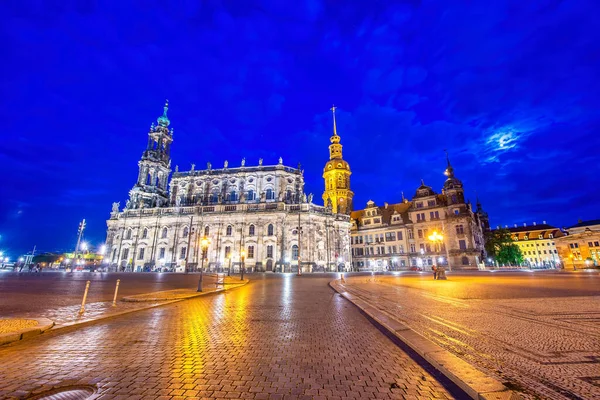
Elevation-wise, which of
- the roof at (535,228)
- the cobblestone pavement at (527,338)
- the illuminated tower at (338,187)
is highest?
the illuminated tower at (338,187)

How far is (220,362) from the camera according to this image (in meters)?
4.35

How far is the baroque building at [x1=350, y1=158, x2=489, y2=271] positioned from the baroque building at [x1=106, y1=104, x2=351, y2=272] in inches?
344

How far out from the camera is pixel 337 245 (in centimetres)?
5394

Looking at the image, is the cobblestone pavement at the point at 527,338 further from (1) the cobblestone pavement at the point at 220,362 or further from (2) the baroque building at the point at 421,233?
(2) the baroque building at the point at 421,233

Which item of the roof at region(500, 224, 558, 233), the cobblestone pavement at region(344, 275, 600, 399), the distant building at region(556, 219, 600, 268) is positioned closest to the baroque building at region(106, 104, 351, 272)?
the cobblestone pavement at region(344, 275, 600, 399)

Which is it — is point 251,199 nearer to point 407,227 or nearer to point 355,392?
point 407,227

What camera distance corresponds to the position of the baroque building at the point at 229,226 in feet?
159

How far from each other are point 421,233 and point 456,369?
5588 cm

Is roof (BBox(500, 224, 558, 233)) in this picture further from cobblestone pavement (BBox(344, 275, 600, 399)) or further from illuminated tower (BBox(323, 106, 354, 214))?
cobblestone pavement (BBox(344, 275, 600, 399))

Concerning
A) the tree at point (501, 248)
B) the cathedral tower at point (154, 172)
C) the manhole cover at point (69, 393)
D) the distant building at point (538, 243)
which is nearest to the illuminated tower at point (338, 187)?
the tree at point (501, 248)

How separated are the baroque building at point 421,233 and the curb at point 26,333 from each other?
154ft

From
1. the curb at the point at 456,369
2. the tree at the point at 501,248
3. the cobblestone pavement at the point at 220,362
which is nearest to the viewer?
the curb at the point at 456,369

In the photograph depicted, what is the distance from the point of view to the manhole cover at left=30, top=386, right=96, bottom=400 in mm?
3135


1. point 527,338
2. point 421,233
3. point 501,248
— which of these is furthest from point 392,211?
point 527,338
